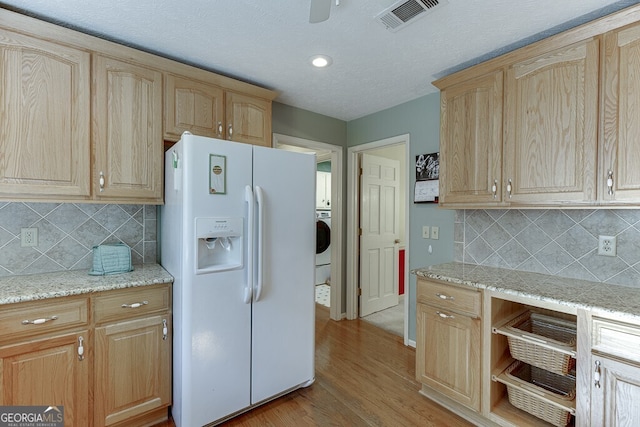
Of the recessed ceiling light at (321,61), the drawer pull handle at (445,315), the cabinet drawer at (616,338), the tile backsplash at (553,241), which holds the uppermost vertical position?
the recessed ceiling light at (321,61)

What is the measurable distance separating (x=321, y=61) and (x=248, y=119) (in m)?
0.73

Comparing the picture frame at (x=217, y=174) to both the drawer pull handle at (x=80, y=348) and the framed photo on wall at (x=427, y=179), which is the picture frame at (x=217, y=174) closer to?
the drawer pull handle at (x=80, y=348)

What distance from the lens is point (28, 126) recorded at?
1646 millimetres

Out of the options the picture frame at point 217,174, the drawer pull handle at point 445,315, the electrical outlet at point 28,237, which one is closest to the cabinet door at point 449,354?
the drawer pull handle at point 445,315

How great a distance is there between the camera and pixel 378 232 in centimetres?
387

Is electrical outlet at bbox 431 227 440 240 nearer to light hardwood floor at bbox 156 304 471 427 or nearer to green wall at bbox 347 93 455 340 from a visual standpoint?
green wall at bbox 347 93 455 340

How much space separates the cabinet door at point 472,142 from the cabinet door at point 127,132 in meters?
2.01

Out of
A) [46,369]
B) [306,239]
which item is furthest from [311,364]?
[46,369]

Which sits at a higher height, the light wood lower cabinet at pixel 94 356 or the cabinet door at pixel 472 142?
the cabinet door at pixel 472 142

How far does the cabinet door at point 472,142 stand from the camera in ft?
6.52

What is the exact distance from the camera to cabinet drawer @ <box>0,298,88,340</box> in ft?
4.71

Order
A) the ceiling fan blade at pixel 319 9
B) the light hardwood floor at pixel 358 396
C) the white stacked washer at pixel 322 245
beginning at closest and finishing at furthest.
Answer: the ceiling fan blade at pixel 319 9 < the light hardwood floor at pixel 358 396 < the white stacked washer at pixel 322 245

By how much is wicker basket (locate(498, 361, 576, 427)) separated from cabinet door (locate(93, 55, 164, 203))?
2475 mm

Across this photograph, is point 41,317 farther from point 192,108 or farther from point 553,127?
point 553,127
